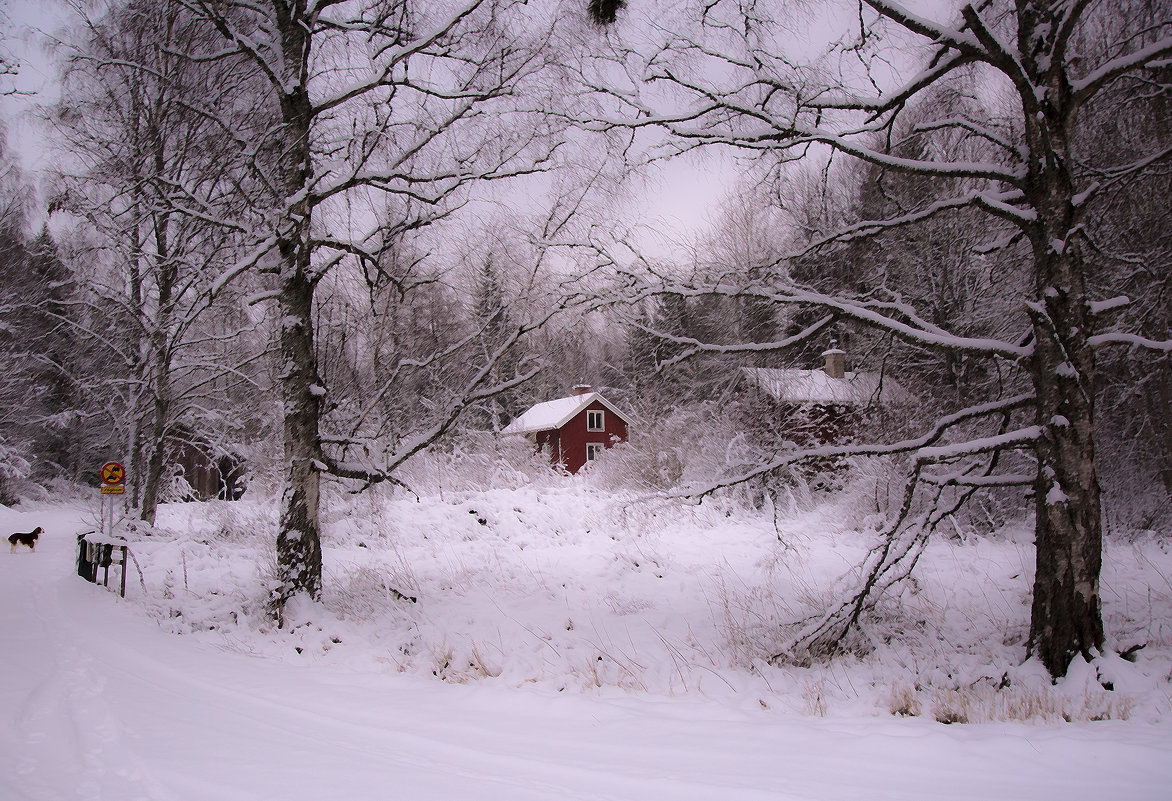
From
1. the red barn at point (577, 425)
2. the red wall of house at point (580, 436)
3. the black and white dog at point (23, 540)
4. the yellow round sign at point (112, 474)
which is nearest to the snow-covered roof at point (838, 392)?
the yellow round sign at point (112, 474)

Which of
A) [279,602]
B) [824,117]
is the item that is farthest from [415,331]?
[824,117]

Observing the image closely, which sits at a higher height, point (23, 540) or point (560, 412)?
point (560, 412)

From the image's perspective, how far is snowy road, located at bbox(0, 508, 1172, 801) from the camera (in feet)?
11.1

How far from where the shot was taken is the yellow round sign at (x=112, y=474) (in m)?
12.1

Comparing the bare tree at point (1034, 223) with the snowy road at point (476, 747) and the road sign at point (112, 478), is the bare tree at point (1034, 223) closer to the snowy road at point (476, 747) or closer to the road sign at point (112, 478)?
the snowy road at point (476, 747)

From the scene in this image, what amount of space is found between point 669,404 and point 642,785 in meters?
15.6

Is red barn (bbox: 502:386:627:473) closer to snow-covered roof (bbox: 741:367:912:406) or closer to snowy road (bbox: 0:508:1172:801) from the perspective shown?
snow-covered roof (bbox: 741:367:912:406)

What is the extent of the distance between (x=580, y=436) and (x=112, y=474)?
95.5 ft

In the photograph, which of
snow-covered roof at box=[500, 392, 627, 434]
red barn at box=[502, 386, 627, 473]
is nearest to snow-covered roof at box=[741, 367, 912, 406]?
snow-covered roof at box=[500, 392, 627, 434]

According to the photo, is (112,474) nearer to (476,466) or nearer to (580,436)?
(476,466)

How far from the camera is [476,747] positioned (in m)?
4.10

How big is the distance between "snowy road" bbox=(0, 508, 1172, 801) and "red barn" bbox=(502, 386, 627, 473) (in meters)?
32.3

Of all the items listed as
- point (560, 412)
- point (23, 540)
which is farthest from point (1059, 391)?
point (560, 412)

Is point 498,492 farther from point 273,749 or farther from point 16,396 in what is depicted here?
point 16,396
